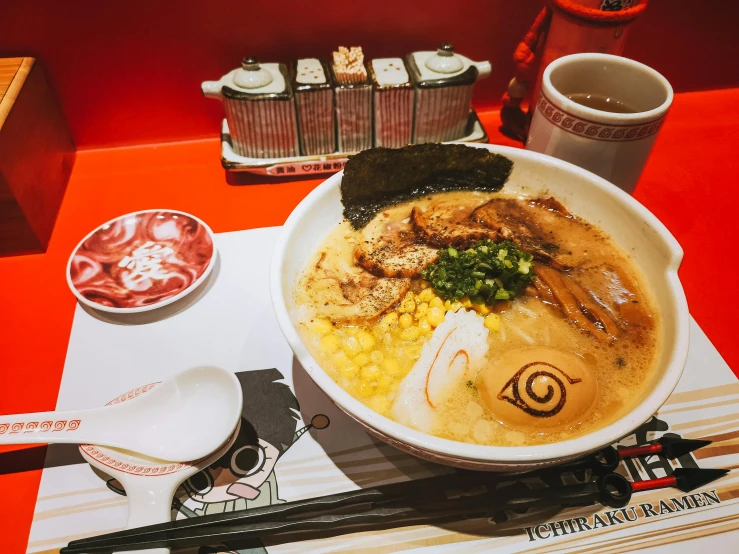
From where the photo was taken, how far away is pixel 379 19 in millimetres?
2289

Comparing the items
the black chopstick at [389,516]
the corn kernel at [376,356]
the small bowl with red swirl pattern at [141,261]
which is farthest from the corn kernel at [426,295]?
the small bowl with red swirl pattern at [141,261]

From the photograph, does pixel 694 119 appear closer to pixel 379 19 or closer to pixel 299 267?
pixel 379 19

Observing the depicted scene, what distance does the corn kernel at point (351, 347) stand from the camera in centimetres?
140

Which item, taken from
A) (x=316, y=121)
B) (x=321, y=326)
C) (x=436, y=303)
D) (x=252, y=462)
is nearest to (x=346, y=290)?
(x=321, y=326)

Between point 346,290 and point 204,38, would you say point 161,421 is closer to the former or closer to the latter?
point 346,290

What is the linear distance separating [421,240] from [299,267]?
1.37 feet

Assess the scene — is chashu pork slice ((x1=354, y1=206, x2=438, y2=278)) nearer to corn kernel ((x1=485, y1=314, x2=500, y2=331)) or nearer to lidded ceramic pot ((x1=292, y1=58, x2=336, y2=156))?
corn kernel ((x1=485, y1=314, x2=500, y2=331))

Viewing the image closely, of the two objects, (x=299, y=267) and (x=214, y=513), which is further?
(x=299, y=267)

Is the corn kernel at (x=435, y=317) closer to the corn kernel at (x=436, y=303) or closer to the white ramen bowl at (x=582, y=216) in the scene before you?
A: the corn kernel at (x=436, y=303)

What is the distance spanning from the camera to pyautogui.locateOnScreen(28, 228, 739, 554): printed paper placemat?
4.15 feet

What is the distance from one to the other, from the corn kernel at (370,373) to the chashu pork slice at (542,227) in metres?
0.64

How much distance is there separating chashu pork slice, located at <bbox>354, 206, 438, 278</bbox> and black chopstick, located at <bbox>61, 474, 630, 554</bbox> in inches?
25.9

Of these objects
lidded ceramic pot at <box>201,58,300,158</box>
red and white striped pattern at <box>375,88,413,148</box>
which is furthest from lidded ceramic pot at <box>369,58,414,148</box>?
lidded ceramic pot at <box>201,58,300,158</box>

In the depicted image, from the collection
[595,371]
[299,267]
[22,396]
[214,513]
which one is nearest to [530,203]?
[595,371]
